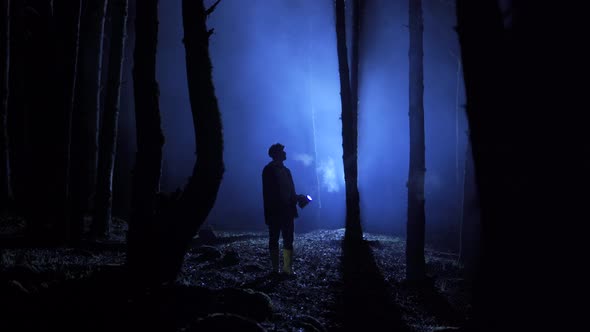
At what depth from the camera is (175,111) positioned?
24.9 metres

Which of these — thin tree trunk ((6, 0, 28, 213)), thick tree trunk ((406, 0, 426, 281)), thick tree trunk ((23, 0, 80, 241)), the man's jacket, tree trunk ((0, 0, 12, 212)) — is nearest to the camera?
the man's jacket

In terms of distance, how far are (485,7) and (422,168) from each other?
5317 mm

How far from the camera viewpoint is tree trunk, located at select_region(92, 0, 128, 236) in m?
10.2

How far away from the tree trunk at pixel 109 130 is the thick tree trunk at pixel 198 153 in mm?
5733

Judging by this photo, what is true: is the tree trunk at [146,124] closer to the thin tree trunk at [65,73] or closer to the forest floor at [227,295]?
the forest floor at [227,295]

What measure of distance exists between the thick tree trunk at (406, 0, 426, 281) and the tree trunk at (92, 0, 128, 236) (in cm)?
732

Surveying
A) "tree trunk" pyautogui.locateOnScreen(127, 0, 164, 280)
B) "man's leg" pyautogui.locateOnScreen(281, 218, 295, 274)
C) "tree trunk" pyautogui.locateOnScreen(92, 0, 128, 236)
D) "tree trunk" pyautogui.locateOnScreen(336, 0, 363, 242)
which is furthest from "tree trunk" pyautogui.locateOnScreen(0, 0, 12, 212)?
"tree trunk" pyautogui.locateOnScreen(336, 0, 363, 242)

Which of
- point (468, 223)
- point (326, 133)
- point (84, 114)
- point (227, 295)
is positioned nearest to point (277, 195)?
point (227, 295)

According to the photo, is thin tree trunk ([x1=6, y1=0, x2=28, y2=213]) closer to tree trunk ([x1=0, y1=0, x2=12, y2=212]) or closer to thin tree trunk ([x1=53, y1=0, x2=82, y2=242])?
tree trunk ([x1=0, y1=0, x2=12, y2=212])

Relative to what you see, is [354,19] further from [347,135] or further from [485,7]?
[485,7]

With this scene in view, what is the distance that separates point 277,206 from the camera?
7207mm

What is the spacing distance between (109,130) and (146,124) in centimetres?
564

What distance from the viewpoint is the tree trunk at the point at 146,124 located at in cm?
528

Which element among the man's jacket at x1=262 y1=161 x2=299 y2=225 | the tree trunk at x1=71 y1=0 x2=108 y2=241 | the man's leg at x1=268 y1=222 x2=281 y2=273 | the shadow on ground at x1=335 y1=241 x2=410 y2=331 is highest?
the tree trunk at x1=71 y1=0 x2=108 y2=241
